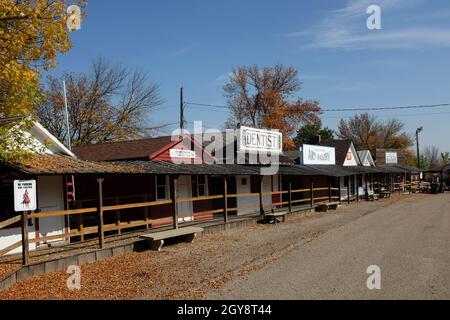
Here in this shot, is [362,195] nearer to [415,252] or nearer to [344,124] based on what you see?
[415,252]

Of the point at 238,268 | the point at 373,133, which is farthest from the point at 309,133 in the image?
the point at 238,268

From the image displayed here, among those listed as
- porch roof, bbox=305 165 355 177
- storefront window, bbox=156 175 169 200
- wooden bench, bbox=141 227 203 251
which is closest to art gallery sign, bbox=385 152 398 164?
porch roof, bbox=305 165 355 177

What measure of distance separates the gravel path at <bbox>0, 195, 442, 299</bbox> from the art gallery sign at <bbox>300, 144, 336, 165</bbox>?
551 inches

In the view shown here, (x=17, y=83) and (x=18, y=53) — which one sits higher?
(x=18, y=53)

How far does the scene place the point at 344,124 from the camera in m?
80.4

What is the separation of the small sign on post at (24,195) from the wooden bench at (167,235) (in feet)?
11.8

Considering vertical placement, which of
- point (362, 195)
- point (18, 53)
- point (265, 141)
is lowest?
point (362, 195)

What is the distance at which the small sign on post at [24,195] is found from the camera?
8.87 m

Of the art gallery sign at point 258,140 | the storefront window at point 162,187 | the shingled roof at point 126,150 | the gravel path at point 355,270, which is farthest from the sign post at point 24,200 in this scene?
the art gallery sign at point 258,140

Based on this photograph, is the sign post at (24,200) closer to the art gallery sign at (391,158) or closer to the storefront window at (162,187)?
the storefront window at (162,187)

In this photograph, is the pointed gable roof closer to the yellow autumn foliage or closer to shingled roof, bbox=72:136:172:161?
shingled roof, bbox=72:136:172:161

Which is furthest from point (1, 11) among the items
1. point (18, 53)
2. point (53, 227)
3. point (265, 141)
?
point (265, 141)

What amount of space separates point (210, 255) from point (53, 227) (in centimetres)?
458

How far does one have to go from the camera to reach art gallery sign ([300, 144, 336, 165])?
1143 inches
